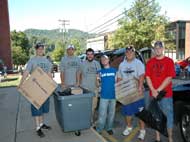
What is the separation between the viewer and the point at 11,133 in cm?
700

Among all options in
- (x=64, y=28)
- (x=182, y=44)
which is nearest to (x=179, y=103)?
(x=182, y=44)

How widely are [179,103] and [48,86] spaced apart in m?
2.55

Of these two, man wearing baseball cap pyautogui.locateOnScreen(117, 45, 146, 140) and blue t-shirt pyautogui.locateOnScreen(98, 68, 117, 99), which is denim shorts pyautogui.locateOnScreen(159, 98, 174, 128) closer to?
man wearing baseball cap pyautogui.locateOnScreen(117, 45, 146, 140)

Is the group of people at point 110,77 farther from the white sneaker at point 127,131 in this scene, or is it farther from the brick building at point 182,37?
the brick building at point 182,37

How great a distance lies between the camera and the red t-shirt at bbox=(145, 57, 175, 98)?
554 centimetres

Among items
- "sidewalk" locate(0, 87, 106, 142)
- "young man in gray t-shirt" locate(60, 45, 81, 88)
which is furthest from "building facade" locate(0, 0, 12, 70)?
"young man in gray t-shirt" locate(60, 45, 81, 88)

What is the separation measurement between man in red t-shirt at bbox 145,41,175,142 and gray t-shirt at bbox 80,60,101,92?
1675mm

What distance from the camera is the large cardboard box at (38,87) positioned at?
6.47 m

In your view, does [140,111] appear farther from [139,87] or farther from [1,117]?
[1,117]

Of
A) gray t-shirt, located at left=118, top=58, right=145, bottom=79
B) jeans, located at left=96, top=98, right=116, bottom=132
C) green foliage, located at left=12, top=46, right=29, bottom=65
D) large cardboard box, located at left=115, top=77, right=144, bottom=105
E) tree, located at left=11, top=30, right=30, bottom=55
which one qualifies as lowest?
green foliage, located at left=12, top=46, right=29, bottom=65

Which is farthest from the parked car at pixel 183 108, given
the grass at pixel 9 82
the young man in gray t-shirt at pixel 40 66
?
the grass at pixel 9 82

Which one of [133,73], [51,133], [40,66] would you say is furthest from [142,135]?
[40,66]

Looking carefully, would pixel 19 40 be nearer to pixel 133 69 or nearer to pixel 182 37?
pixel 182 37

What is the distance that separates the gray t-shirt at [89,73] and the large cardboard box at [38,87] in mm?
910
